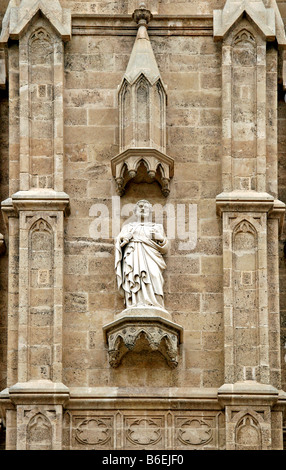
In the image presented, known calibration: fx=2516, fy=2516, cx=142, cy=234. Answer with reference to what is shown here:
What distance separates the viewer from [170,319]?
111ft

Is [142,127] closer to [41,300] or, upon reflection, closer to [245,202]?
[245,202]

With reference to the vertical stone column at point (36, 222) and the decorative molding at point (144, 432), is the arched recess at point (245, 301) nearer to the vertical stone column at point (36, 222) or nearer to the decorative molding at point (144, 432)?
the decorative molding at point (144, 432)

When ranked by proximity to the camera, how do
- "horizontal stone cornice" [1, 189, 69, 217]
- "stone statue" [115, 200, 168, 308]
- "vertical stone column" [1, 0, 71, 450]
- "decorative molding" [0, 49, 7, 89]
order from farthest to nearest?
1. "decorative molding" [0, 49, 7, 89]
2. "horizontal stone cornice" [1, 189, 69, 217]
3. "stone statue" [115, 200, 168, 308]
4. "vertical stone column" [1, 0, 71, 450]

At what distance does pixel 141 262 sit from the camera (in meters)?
34.1

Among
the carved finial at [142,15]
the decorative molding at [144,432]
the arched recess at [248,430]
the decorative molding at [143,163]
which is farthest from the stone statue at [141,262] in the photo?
the carved finial at [142,15]

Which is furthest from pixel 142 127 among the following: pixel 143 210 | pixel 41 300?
pixel 41 300

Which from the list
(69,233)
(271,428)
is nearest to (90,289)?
(69,233)

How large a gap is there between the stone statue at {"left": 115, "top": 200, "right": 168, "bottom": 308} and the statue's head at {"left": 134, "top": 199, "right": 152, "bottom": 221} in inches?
1.4

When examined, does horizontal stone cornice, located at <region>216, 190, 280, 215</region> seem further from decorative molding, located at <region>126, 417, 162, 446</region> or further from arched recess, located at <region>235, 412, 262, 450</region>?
decorative molding, located at <region>126, 417, 162, 446</region>

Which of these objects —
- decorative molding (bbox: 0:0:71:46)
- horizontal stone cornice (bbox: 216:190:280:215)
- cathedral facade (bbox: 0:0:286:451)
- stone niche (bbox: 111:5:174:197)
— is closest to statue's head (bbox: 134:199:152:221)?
cathedral facade (bbox: 0:0:286:451)

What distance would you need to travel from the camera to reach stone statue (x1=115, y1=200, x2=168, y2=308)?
111ft

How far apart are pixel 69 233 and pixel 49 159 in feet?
3.60

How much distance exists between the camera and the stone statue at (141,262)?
33.9m
